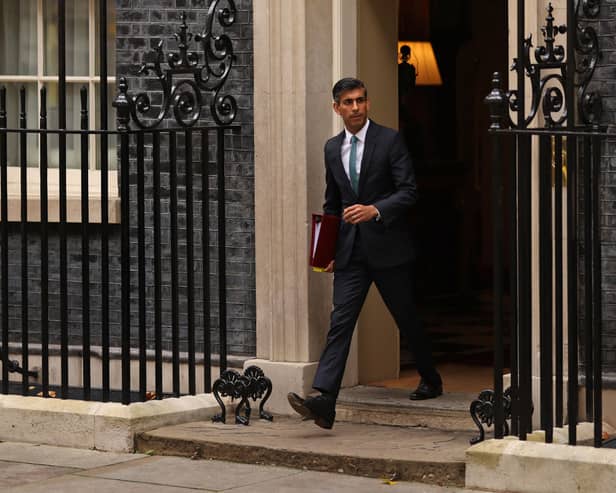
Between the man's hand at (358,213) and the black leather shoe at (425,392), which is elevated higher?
the man's hand at (358,213)

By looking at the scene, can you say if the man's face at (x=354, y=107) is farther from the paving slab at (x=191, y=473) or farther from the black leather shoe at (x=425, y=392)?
the paving slab at (x=191, y=473)

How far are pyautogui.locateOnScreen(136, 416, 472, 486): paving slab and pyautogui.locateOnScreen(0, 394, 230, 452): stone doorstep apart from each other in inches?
3.4

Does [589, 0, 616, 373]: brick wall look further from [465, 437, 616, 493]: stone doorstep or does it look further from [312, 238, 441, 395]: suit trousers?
[465, 437, 616, 493]: stone doorstep

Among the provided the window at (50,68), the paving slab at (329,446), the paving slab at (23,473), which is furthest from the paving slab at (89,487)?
the window at (50,68)

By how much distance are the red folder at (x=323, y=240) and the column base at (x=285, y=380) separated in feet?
2.83

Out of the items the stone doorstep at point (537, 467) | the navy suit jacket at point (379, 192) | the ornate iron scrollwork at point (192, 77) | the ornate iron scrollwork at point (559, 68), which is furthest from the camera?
the ornate iron scrollwork at point (192, 77)

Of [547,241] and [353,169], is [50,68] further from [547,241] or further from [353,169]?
[547,241]

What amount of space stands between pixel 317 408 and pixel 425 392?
95 centimetres

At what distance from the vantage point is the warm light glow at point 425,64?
15.8 metres

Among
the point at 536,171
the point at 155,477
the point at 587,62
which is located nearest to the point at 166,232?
the point at 155,477

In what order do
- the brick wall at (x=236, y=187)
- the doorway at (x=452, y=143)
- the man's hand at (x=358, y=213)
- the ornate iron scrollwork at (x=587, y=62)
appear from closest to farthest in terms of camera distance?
the ornate iron scrollwork at (x=587, y=62)
the man's hand at (x=358, y=213)
the brick wall at (x=236, y=187)
the doorway at (x=452, y=143)

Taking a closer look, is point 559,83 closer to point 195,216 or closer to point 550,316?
point 550,316

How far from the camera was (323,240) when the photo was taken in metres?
9.72

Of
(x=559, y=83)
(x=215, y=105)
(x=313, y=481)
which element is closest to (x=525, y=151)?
(x=559, y=83)
